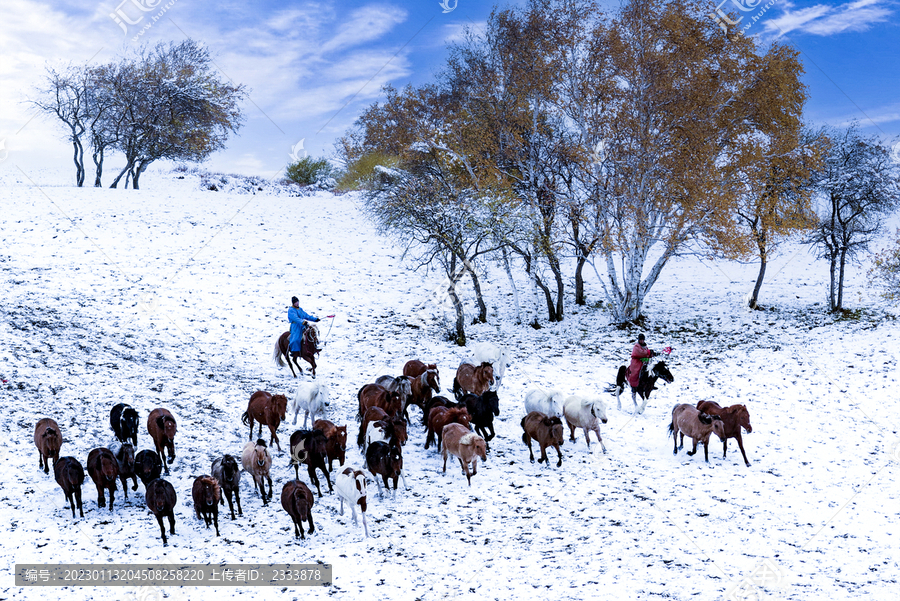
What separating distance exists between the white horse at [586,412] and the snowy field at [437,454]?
57 centimetres

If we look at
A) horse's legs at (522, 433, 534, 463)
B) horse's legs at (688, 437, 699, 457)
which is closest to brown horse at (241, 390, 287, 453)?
horse's legs at (522, 433, 534, 463)

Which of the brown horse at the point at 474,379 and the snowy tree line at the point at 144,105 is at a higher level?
the snowy tree line at the point at 144,105

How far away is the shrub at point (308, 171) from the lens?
64625mm

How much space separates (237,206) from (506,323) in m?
22.1

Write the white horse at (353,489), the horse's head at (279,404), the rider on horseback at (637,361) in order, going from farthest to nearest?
the rider on horseback at (637,361)
the horse's head at (279,404)
the white horse at (353,489)

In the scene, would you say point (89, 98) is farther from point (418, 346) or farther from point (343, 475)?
point (343, 475)

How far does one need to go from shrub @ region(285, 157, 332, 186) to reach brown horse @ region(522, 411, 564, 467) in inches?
2261

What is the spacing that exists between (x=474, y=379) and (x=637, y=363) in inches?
Answer: 167

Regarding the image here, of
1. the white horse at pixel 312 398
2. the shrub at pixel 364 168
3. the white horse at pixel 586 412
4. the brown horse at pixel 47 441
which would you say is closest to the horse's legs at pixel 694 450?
the white horse at pixel 586 412

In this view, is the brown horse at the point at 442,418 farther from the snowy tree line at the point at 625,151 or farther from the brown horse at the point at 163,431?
the snowy tree line at the point at 625,151

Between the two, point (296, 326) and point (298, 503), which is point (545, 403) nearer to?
point (298, 503)

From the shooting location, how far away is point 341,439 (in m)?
10.5

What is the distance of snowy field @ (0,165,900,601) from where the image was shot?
819 cm

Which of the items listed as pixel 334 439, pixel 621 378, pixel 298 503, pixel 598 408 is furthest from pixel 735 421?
pixel 298 503
